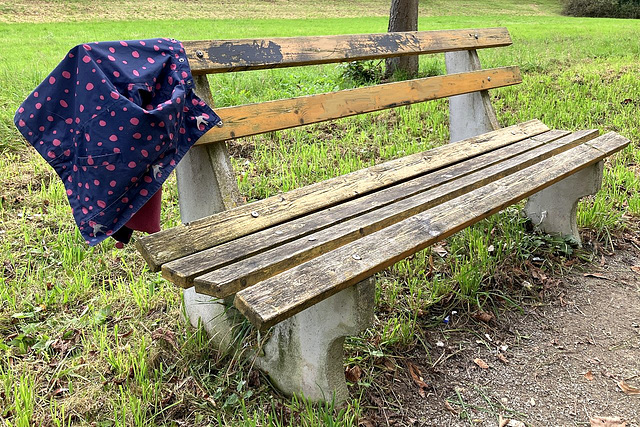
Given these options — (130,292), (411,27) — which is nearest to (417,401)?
(130,292)

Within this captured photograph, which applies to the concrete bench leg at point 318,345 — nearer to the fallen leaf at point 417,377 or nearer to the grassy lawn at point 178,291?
the grassy lawn at point 178,291

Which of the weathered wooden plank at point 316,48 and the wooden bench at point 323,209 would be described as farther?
the weathered wooden plank at point 316,48

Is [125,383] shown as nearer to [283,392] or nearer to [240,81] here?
[283,392]

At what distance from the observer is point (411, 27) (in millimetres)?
7113

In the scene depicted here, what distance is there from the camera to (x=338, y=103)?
2623 millimetres

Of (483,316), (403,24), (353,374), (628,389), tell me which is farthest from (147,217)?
(403,24)

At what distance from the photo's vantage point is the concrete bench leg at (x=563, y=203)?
3.04m

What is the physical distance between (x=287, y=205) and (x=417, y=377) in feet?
2.90

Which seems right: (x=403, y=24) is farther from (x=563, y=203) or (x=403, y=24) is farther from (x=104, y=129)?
(x=104, y=129)

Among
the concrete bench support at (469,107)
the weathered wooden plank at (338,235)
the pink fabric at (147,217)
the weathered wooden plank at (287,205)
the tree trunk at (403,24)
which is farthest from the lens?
the tree trunk at (403,24)

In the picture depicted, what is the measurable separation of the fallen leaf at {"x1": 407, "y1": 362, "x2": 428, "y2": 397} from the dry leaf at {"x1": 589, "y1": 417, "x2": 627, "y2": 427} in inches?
24.5

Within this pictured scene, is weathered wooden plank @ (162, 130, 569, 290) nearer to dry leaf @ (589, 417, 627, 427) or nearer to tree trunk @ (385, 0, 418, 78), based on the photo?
dry leaf @ (589, 417, 627, 427)

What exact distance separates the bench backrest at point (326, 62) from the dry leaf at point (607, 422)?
1687 millimetres

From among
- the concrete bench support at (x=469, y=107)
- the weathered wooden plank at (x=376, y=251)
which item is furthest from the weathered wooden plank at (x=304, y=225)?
the concrete bench support at (x=469, y=107)
